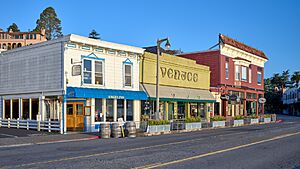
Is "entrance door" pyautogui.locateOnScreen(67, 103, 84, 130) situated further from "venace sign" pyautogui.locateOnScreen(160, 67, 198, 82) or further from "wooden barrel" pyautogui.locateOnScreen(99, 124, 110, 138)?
"venace sign" pyautogui.locateOnScreen(160, 67, 198, 82)

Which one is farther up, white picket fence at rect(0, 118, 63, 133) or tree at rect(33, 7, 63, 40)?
tree at rect(33, 7, 63, 40)

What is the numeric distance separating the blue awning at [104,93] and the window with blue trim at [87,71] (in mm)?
842

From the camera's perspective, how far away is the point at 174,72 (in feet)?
114

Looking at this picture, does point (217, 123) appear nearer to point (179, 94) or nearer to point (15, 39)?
point (179, 94)

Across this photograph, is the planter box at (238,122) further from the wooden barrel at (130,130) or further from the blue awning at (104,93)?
the wooden barrel at (130,130)

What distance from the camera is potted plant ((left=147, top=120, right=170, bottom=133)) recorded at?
79.9 ft

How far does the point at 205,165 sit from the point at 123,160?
268cm

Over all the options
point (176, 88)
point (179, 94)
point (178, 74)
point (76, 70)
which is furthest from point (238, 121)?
point (76, 70)

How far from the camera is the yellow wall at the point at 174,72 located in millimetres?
31016

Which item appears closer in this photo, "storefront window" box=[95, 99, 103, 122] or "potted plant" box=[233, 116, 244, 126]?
"storefront window" box=[95, 99, 103, 122]

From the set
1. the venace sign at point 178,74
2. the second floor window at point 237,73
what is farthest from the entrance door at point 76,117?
the second floor window at point 237,73

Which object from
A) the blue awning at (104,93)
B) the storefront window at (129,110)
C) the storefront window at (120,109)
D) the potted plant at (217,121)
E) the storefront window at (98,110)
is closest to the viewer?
the blue awning at (104,93)

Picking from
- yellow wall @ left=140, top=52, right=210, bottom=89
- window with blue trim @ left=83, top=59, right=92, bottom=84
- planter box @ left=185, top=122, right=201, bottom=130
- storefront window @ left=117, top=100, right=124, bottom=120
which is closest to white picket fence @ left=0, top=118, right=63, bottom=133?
window with blue trim @ left=83, top=59, right=92, bottom=84

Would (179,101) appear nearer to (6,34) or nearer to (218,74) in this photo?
(218,74)
